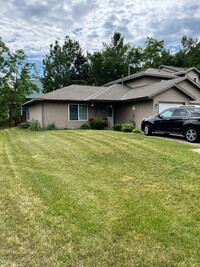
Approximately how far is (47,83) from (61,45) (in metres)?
8.82

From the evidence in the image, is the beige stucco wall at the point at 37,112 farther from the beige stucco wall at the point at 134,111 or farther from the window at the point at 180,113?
the window at the point at 180,113

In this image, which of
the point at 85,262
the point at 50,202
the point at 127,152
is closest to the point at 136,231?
the point at 85,262

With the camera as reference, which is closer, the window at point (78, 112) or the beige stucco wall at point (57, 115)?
the beige stucco wall at point (57, 115)

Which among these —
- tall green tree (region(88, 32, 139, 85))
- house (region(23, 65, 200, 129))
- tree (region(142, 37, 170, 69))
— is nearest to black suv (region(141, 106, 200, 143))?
house (region(23, 65, 200, 129))

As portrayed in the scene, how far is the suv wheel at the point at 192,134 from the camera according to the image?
9.09 meters

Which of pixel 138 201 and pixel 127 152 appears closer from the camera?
pixel 138 201

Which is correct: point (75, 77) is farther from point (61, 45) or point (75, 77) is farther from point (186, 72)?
point (186, 72)

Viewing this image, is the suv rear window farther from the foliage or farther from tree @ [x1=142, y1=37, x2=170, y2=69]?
tree @ [x1=142, y1=37, x2=170, y2=69]

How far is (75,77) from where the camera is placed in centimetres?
4375

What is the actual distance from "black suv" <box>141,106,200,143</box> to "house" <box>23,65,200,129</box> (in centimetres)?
424

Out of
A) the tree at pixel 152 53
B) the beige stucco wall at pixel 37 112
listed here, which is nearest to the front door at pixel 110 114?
the beige stucco wall at pixel 37 112

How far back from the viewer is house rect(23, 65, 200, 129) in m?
15.7

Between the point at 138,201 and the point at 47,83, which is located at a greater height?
the point at 47,83

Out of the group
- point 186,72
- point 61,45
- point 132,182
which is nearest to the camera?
point 132,182
